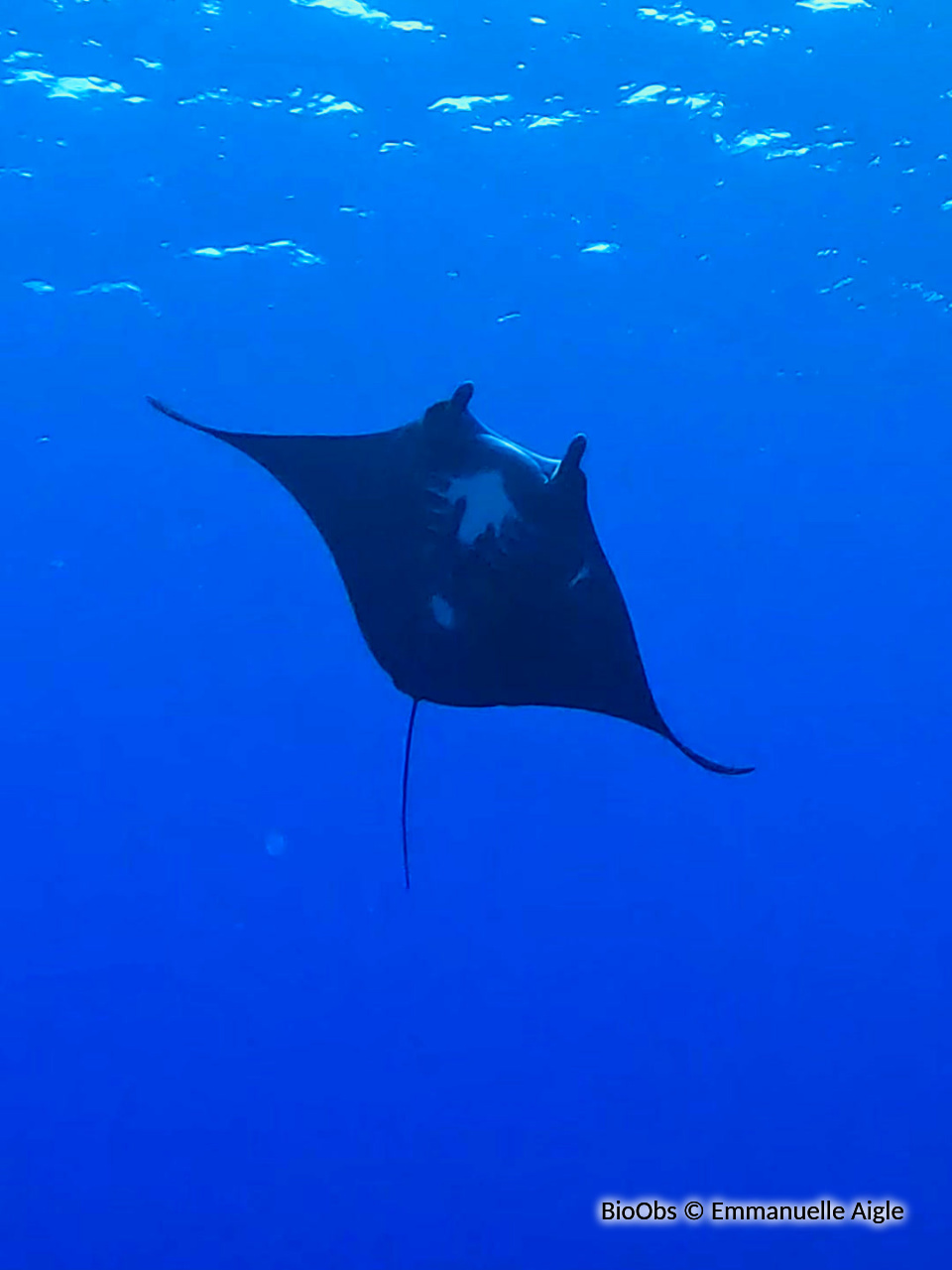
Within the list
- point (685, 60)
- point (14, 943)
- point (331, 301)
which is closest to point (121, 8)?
point (331, 301)

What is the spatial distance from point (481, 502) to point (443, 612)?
39 centimetres

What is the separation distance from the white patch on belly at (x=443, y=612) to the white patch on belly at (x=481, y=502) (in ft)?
0.75

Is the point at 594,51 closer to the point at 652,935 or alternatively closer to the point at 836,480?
the point at 836,480

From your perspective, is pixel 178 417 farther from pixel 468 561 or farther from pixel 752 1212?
pixel 752 1212

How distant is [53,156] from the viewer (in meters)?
7.08

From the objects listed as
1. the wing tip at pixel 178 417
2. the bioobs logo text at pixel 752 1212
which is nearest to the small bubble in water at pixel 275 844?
the bioobs logo text at pixel 752 1212

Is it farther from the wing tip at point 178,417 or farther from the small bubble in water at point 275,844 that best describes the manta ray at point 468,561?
the small bubble in water at point 275,844

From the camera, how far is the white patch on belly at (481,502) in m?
2.78

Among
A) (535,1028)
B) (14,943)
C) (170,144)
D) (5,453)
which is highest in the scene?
(170,144)

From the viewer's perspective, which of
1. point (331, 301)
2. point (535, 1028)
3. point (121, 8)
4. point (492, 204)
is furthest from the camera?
point (535, 1028)

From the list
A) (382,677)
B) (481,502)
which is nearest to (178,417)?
(481,502)

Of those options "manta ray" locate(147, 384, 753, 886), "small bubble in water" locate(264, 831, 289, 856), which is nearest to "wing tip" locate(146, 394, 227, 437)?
"manta ray" locate(147, 384, 753, 886)

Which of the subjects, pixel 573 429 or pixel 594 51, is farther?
pixel 573 429

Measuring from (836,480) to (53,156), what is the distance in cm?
788
